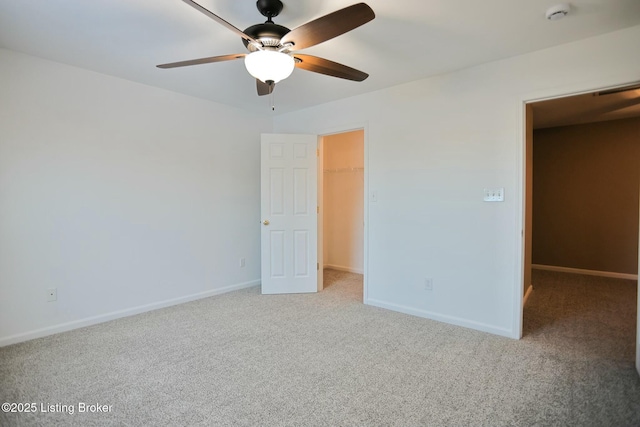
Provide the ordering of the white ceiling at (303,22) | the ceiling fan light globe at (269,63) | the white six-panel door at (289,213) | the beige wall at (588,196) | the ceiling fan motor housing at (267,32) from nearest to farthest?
the ceiling fan light globe at (269,63)
the ceiling fan motor housing at (267,32)
the white ceiling at (303,22)
the white six-panel door at (289,213)
the beige wall at (588,196)

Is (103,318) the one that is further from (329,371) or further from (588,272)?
(588,272)

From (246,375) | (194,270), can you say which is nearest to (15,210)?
(194,270)

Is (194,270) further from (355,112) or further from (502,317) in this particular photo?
(502,317)

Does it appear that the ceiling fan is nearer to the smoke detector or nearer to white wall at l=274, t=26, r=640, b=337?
the smoke detector

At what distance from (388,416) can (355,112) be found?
3.06m

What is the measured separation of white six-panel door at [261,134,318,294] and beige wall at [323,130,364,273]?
4.11ft

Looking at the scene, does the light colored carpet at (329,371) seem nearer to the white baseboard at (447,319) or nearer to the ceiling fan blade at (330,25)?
the white baseboard at (447,319)

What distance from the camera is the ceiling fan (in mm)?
1524

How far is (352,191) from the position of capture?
5367 mm

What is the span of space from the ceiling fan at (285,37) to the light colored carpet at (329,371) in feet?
6.22

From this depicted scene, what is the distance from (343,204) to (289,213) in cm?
149

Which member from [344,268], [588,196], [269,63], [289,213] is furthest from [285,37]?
[588,196]

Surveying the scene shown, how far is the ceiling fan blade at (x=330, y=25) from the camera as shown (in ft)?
4.85

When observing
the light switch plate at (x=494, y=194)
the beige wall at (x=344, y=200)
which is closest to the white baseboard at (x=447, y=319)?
the light switch plate at (x=494, y=194)
